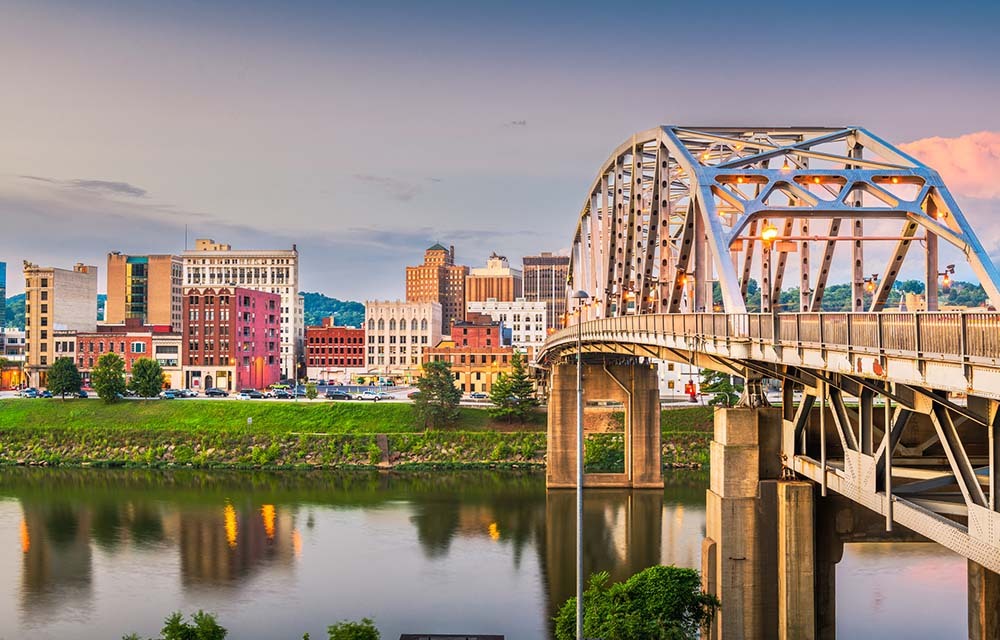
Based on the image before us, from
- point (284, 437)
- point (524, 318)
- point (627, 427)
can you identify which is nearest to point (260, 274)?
point (524, 318)

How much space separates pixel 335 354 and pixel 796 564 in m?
137

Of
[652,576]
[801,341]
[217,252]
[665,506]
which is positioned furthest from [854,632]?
[217,252]

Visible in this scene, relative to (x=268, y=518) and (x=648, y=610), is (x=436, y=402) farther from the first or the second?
(x=648, y=610)

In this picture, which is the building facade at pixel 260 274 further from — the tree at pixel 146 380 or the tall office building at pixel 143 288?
the tree at pixel 146 380

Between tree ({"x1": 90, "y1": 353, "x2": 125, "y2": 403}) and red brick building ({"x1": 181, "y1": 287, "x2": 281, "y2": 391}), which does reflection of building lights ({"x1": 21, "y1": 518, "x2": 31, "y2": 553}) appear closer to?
tree ({"x1": 90, "y1": 353, "x2": 125, "y2": 403})

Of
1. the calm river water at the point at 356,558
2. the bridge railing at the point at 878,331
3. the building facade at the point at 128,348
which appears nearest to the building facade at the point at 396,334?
the building facade at the point at 128,348

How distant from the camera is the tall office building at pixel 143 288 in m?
195

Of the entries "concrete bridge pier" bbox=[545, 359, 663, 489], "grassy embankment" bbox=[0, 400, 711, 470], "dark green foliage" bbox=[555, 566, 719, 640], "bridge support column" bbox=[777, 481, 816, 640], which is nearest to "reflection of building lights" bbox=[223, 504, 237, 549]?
"grassy embankment" bbox=[0, 400, 711, 470]

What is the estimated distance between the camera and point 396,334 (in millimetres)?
160875

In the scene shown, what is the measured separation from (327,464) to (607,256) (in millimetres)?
35766

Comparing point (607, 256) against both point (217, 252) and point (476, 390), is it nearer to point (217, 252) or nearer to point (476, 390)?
point (476, 390)

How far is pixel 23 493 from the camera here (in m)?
71.6

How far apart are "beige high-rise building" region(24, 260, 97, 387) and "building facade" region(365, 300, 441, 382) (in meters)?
42.8

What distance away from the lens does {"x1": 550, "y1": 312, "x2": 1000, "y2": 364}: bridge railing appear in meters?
16.1
